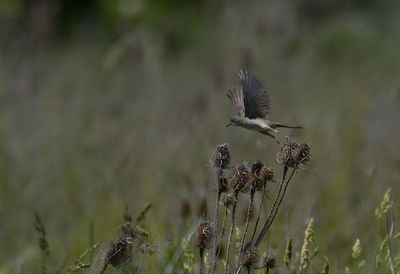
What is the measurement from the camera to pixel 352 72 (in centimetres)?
793

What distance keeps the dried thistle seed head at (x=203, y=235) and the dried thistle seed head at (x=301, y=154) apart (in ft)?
1.06

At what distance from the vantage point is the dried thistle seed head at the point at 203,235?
77.8 inches

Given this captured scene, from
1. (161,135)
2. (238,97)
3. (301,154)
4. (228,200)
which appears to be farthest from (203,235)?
(161,135)

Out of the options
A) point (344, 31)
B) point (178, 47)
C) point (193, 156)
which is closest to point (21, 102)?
point (193, 156)

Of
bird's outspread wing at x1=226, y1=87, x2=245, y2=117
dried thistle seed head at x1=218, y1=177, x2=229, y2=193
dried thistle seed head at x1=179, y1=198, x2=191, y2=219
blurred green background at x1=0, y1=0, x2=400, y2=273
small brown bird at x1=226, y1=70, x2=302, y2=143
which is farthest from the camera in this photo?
blurred green background at x1=0, y1=0, x2=400, y2=273

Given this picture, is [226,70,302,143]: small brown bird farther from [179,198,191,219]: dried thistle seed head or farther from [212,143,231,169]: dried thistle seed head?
[179,198,191,219]: dried thistle seed head

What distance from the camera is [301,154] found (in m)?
1.92

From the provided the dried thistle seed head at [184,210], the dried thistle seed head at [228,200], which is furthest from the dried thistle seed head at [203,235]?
the dried thistle seed head at [184,210]

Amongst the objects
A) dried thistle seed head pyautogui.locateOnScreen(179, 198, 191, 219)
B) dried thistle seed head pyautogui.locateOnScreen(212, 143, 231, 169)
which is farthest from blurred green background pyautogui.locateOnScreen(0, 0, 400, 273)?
dried thistle seed head pyautogui.locateOnScreen(212, 143, 231, 169)

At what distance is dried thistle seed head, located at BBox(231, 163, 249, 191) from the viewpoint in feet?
6.32

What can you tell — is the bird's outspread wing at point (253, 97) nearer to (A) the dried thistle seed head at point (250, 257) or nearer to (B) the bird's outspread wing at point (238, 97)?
(B) the bird's outspread wing at point (238, 97)

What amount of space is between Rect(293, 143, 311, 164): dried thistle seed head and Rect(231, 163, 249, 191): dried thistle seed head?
142 mm

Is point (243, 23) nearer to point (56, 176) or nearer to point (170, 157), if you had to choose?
point (170, 157)

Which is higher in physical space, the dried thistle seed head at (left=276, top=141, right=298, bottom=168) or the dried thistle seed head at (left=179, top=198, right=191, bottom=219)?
the dried thistle seed head at (left=179, top=198, right=191, bottom=219)
